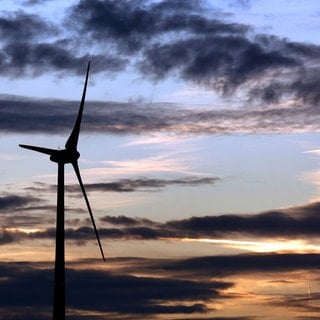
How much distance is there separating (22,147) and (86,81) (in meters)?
11.3

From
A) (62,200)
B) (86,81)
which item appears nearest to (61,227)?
(62,200)

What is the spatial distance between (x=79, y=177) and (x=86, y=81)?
37.9 feet

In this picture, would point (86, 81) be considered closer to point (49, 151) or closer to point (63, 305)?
point (49, 151)

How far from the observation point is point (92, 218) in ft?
440

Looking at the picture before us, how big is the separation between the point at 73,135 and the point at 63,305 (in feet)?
66.4

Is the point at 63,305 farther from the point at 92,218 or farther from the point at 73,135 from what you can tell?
the point at 73,135

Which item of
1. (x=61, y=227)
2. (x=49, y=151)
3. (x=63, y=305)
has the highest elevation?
(x=49, y=151)

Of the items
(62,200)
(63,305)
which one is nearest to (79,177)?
(62,200)

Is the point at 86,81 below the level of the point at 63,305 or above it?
above

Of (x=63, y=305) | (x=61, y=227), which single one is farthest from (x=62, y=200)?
(x=63, y=305)

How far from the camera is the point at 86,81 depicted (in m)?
137

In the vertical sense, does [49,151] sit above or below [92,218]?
above

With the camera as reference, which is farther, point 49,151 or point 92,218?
point 49,151

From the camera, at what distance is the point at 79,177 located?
13900cm
